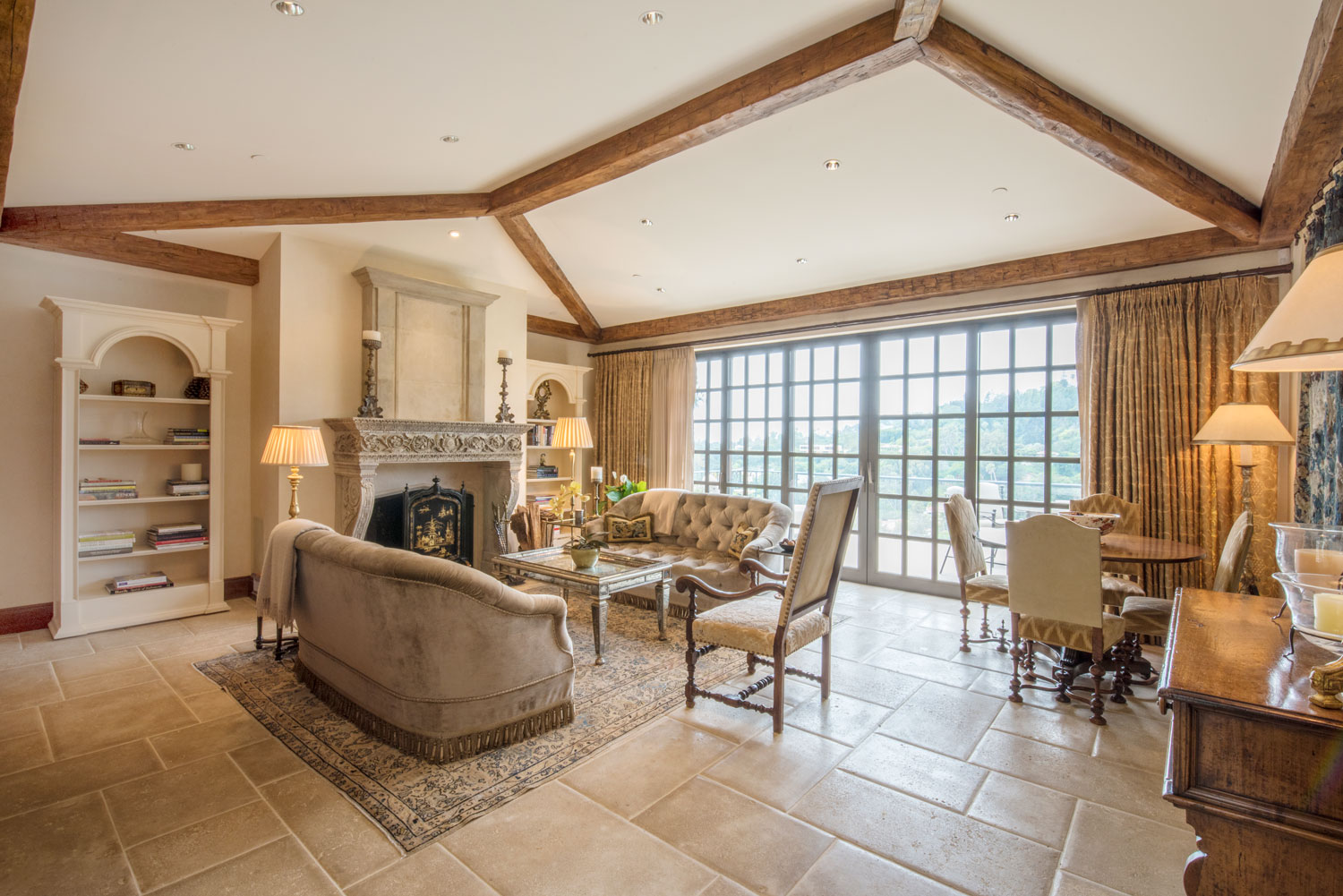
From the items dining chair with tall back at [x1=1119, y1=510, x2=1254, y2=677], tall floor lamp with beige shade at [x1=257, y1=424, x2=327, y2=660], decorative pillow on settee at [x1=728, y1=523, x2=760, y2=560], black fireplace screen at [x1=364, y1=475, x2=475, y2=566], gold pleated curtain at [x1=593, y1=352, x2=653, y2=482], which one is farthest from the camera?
gold pleated curtain at [x1=593, y1=352, x2=653, y2=482]

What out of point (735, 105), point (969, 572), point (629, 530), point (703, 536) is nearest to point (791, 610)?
point (969, 572)

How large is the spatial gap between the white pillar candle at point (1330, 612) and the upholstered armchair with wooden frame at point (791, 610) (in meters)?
1.56

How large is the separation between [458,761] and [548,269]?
15.4 feet

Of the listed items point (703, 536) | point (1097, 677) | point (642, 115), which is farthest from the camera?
point (703, 536)

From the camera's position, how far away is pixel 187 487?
4551 millimetres

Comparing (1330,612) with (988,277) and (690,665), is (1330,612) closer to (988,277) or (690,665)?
(690,665)

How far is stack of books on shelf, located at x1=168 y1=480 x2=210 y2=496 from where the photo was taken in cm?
453

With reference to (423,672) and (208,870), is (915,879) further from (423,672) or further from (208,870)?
(208,870)

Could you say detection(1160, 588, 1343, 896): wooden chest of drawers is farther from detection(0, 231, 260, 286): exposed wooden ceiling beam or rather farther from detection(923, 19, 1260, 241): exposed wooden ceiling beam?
detection(0, 231, 260, 286): exposed wooden ceiling beam

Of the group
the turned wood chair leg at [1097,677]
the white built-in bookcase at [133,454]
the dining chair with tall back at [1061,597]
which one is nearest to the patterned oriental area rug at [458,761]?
the white built-in bookcase at [133,454]

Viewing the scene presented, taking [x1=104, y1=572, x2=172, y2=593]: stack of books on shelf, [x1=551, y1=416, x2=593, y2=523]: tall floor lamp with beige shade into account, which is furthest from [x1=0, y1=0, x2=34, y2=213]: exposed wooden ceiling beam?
[x1=551, y1=416, x2=593, y2=523]: tall floor lamp with beige shade

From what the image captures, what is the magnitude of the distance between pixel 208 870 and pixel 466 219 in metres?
4.53

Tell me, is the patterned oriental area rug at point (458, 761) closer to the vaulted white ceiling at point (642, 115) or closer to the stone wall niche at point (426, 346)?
the stone wall niche at point (426, 346)

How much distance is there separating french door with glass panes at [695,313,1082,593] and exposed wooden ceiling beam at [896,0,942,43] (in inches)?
116
